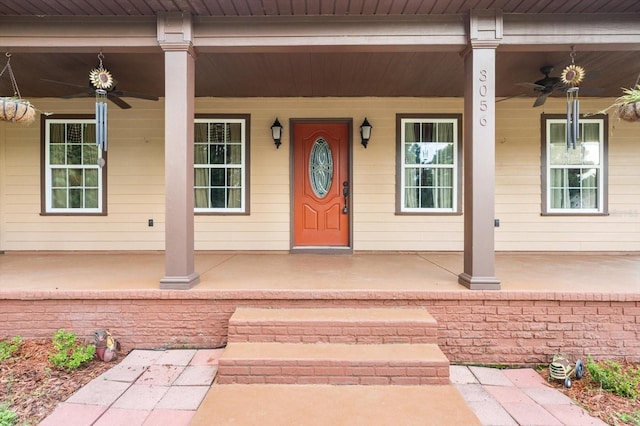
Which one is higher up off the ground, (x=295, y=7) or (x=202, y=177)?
(x=295, y=7)

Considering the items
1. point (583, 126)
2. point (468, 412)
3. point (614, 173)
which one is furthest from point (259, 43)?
point (614, 173)

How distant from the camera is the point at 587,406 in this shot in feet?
8.44

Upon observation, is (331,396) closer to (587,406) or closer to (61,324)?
(587,406)

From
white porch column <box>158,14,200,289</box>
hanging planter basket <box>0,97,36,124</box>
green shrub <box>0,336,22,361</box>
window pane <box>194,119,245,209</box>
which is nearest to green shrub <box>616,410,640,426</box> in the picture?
white porch column <box>158,14,200,289</box>

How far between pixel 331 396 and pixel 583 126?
222 inches

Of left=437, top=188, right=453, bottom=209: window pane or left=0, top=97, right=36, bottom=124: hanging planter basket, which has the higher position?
left=0, top=97, right=36, bottom=124: hanging planter basket

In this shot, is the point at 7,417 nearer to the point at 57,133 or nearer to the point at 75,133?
the point at 75,133

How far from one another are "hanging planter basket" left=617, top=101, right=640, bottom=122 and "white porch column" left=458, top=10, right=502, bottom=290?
1.12 m

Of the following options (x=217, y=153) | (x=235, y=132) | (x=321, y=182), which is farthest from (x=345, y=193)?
(x=217, y=153)

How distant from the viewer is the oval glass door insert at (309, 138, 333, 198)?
18.5ft

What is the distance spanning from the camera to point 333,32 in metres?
3.47

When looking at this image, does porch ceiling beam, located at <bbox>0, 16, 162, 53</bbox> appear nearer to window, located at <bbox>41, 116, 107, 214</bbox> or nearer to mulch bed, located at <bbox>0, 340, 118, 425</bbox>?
window, located at <bbox>41, 116, 107, 214</bbox>

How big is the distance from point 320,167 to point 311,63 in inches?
67.6

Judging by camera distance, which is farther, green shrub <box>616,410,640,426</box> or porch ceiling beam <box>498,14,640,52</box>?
porch ceiling beam <box>498,14,640,52</box>
